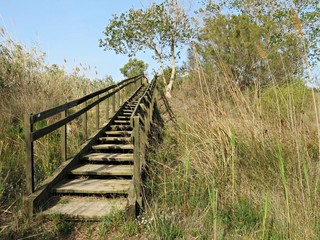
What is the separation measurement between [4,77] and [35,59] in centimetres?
111

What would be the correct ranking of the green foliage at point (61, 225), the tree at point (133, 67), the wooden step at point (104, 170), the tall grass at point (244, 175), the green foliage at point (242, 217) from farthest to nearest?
1. the tree at point (133, 67)
2. the wooden step at point (104, 170)
3. the green foliage at point (61, 225)
4. the green foliage at point (242, 217)
5. the tall grass at point (244, 175)

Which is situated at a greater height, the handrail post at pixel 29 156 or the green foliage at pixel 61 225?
the handrail post at pixel 29 156

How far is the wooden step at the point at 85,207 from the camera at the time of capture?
3756 mm

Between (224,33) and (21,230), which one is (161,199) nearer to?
(21,230)

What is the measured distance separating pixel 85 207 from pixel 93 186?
0.62 m

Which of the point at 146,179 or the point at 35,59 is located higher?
the point at 35,59

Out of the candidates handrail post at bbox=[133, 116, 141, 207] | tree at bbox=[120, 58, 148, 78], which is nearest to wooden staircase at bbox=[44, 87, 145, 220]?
handrail post at bbox=[133, 116, 141, 207]

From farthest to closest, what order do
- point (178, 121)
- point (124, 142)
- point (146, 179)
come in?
1. point (124, 142)
2. point (178, 121)
3. point (146, 179)

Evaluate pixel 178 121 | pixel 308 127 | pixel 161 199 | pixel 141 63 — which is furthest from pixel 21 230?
pixel 141 63

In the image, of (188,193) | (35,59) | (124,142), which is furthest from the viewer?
(35,59)

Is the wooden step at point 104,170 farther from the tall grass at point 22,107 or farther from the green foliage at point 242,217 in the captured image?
the green foliage at point 242,217

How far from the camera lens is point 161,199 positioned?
3.88 m

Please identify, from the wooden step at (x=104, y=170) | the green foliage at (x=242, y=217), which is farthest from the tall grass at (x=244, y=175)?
the wooden step at (x=104, y=170)

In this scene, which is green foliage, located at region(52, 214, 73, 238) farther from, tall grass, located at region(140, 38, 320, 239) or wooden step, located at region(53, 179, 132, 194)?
tall grass, located at region(140, 38, 320, 239)
